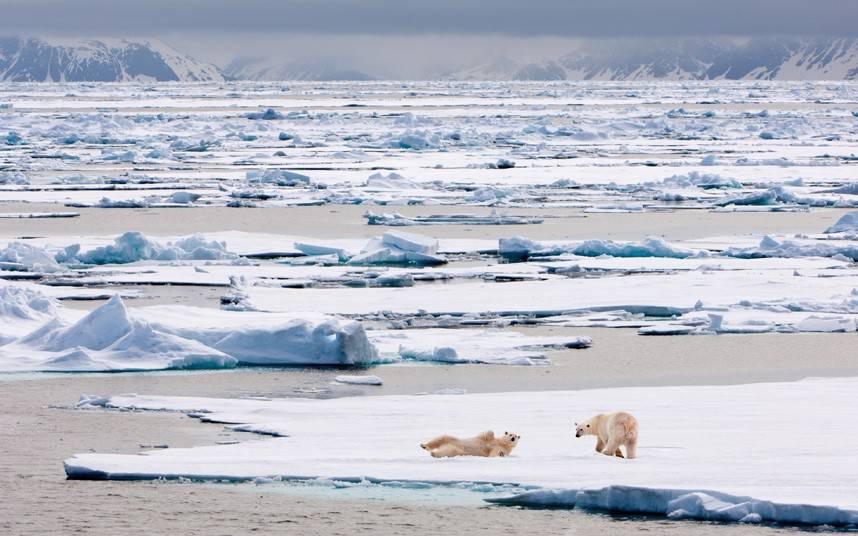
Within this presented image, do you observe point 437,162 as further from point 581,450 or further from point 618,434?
point 618,434

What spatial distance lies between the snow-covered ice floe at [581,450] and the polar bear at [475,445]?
47mm

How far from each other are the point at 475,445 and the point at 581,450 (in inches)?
18.0

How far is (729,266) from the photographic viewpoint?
12797 millimetres

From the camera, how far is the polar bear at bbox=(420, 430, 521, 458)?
→ 5.77 meters

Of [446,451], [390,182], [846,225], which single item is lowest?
[446,451]

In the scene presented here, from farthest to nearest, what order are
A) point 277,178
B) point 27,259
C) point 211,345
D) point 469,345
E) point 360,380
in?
point 277,178 → point 27,259 → point 469,345 → point 211,345 → point 360,380

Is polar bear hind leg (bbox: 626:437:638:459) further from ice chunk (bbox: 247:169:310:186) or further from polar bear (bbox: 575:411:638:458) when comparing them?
ice chunk (bbox: 247:169:310:186)

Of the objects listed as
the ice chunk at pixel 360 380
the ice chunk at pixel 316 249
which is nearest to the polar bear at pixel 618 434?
the ice chunk at pixel 360 380

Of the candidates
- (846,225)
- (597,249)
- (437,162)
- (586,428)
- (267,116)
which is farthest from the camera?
(267,116)

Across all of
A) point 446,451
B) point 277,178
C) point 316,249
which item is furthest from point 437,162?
point 446,451

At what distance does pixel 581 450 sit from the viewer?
5922 mm

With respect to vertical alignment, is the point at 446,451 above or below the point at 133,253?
below

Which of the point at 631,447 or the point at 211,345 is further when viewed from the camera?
the point at 211,345


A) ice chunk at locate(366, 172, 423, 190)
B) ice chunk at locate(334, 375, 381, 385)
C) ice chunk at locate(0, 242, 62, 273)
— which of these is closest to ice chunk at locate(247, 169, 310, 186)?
ice chunk at locate(366, 172, 423, 190)
